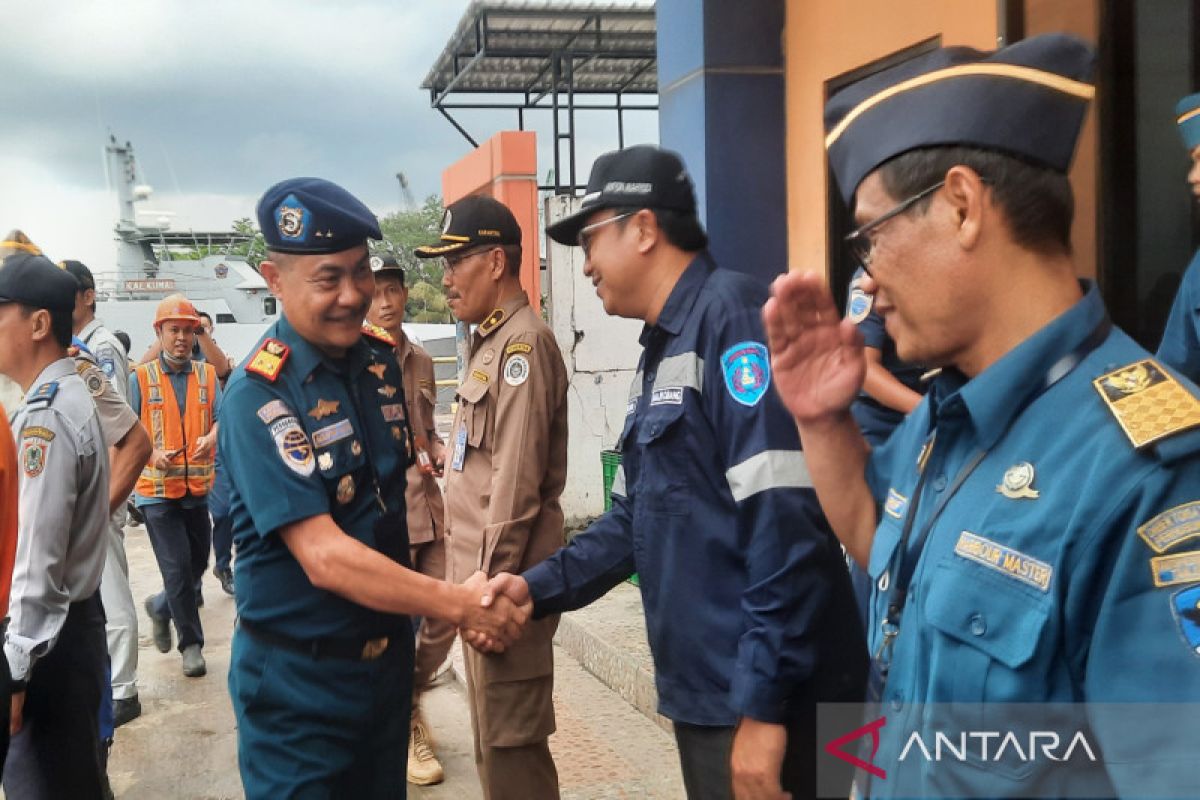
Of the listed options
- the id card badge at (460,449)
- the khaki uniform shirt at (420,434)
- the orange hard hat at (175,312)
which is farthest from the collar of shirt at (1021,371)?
the orange hard hat at (175,312)

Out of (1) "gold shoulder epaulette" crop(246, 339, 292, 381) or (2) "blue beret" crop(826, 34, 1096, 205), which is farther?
→ (1) "gold shoulder epaulette" crop(246, 339, 292, 381)

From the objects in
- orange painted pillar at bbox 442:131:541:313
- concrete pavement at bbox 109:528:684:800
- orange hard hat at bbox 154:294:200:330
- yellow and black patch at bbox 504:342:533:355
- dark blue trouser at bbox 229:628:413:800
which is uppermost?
orange painted pillar at bbox 442:131:541:313

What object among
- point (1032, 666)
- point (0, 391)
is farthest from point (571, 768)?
point (1032, 666)

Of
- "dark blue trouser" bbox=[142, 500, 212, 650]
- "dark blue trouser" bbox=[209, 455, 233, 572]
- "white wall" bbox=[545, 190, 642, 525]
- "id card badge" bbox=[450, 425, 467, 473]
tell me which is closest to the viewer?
"id card badge" bbox=[450, 425, 467, 473]

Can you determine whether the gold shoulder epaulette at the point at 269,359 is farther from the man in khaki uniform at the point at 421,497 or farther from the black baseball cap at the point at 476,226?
the black baseball cap at the point at 476,226

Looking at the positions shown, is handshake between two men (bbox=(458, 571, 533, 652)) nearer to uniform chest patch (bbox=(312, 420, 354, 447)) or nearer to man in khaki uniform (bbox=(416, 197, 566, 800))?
man in khaki uniform (bbox=(416, 197, 566, 800))

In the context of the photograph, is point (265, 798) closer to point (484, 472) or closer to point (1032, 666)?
point (484, 472)

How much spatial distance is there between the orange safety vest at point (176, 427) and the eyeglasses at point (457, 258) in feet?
11.5

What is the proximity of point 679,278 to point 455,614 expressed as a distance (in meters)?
1.13

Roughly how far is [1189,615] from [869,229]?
2.12 ft

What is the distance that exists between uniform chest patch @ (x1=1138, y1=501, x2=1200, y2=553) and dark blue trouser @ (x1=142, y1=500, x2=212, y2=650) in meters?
6.46

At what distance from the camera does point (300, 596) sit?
2650mm

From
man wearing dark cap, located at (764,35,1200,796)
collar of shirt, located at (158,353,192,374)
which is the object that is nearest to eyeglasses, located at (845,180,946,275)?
man wearing dark cap, located at (764,35,1200,796)

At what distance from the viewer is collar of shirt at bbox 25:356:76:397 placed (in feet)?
11.3
